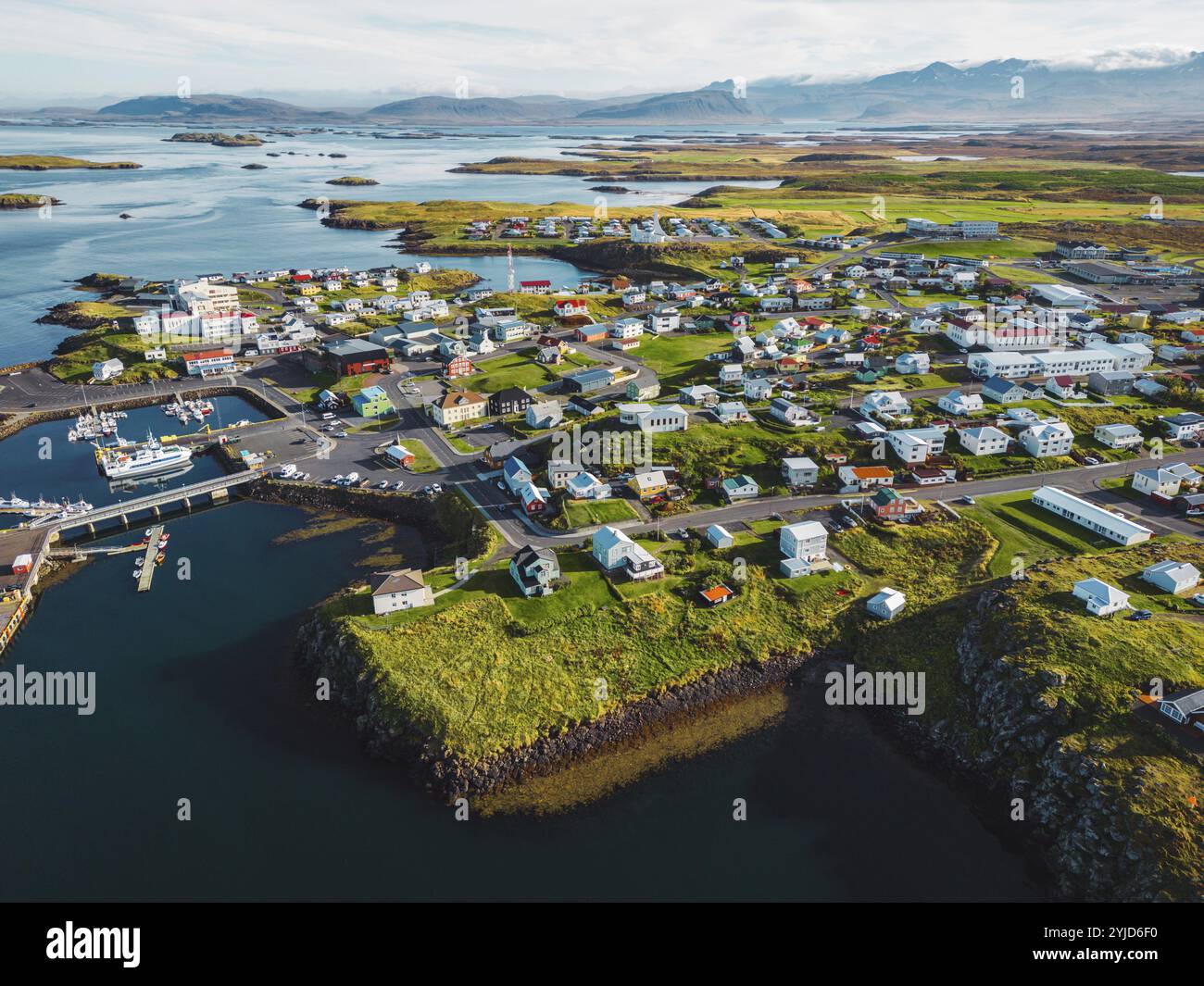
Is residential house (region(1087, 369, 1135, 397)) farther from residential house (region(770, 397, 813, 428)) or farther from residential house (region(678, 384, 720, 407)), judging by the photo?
residential house (region(678, 384, 720, 407))

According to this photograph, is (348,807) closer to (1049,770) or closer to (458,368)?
(1049,770)

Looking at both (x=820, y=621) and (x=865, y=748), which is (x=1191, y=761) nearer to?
(x=865, y=748)

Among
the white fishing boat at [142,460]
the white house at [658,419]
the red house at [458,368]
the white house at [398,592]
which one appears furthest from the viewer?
the red house at [458,368]

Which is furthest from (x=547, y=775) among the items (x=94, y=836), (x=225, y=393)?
(x=225, y=393)

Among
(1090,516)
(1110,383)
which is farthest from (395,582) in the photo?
(1110,383)

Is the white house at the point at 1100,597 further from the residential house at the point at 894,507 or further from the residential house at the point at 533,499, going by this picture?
the residential house at the point at 533,499

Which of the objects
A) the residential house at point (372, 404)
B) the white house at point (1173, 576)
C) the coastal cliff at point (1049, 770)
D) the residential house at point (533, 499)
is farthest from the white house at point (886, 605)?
the residential house at point (372, 404)

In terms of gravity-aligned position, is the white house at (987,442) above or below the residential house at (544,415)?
below
